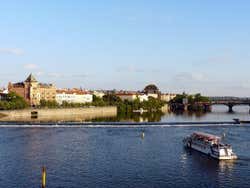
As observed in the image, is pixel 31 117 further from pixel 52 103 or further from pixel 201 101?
pixel 201 101

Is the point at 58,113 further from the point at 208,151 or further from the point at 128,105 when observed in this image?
the point at 208,151

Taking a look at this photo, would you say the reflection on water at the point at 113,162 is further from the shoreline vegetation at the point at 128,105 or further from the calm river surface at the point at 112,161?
the shoreline vegetation at the point at 128,105

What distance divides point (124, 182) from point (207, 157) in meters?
14.6

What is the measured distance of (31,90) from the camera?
136m

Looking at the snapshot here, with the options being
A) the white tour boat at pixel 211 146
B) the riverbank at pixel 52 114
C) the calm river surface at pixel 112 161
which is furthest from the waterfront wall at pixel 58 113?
the white tour boat at pixel 211 146

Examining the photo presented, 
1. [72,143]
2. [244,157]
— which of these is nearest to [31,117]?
[72,143]

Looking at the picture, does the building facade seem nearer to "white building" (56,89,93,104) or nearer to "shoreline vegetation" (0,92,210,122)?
"white building" (56,89,93,104)

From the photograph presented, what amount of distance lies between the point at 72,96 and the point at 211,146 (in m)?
119

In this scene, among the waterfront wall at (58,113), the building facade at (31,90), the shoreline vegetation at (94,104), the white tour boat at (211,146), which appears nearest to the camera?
the white tour boat at (211,146)

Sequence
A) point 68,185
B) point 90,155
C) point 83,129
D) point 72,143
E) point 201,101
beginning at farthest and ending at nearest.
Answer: point 201,101
point 83,129
point 72,143
point 90,155
point 68,185

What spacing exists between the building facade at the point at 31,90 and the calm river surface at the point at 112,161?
75463 millimetres

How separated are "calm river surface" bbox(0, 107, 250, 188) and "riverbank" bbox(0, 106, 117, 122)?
30.1 meters

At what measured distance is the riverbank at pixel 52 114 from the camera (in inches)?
3588

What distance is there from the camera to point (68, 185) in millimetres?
31250
